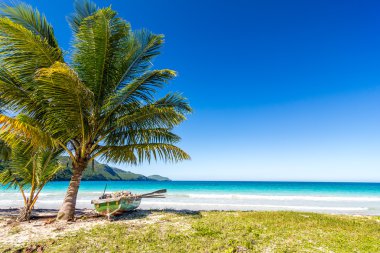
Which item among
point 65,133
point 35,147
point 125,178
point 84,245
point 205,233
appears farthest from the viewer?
A: point 125,178

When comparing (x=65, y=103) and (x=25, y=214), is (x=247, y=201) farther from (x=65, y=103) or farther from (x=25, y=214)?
(x=65, y=103)

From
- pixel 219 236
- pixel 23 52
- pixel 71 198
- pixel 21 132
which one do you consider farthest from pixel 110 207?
pixel 23 52

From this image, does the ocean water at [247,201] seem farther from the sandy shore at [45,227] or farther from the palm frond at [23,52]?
the palm frond at [23,52]

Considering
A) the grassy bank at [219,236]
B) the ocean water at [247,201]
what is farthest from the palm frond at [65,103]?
the ocean water at [247,201]

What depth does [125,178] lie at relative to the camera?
358 feet

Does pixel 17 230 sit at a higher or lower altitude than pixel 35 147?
lower

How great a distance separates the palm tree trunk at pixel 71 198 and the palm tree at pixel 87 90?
0.01m

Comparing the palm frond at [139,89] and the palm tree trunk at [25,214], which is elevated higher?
the palm frond at [139,89]

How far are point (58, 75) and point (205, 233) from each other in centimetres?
567

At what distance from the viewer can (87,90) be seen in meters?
6.57

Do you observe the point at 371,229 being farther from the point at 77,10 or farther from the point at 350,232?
the point at 77,10

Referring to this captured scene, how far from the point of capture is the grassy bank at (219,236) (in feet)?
16.5

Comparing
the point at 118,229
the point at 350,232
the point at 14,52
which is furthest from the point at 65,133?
the point at 350,232

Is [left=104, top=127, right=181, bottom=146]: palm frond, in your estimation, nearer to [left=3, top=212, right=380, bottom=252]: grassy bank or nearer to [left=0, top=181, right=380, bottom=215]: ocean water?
[left=3, top=212, right=380, bottom=252]: grassy bank
